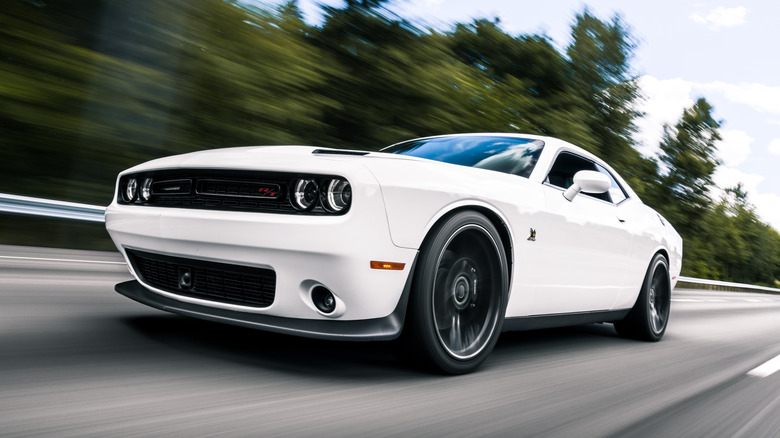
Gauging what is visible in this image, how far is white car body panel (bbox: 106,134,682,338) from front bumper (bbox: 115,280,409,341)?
0.05 ft

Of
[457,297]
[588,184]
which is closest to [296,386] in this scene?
[457,297]

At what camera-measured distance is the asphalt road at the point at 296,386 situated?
2.18 meters

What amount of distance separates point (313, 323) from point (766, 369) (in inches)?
138

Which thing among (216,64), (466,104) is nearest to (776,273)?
(466,104)

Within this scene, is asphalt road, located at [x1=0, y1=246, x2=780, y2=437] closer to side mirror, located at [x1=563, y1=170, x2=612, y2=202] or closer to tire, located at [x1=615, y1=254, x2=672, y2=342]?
tire, located at [x1=615, y1=254, x2=672, y2=342]

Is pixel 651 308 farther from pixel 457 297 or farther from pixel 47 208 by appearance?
pixel 47 208

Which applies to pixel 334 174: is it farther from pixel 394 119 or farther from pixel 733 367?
pixel 394 119

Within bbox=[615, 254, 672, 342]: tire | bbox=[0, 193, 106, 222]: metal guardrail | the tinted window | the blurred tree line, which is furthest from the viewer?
the blurred tree line

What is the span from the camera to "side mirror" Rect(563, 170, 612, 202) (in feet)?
12.8

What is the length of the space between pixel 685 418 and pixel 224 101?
7.12 m

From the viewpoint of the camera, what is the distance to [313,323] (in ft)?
8.87

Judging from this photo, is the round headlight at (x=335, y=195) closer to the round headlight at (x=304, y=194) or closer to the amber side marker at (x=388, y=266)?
the round headlight at (x=304, y=194)

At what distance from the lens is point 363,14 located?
1225 cm

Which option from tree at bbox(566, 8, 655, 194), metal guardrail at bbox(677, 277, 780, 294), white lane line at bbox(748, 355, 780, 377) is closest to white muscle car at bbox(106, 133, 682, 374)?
white lane line at bbox(748, 355, 780, 377)
